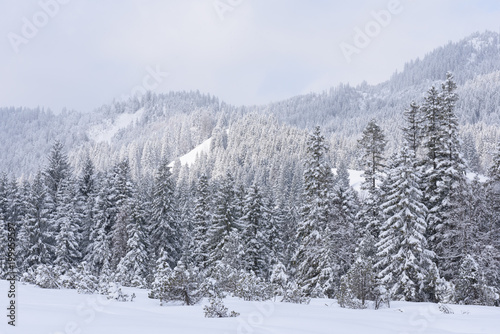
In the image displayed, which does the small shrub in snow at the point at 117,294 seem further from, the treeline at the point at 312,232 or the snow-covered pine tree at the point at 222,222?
the snow-covered pine tree at the point at 222,222

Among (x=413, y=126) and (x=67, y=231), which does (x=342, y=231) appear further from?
(x=67, y=231)

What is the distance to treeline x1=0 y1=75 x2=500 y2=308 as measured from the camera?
13.4 m

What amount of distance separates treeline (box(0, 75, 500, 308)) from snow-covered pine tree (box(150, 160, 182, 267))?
13 centimetres

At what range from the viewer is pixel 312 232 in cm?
2714

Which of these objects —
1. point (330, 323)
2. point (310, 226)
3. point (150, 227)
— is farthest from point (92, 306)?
point (150, 227)

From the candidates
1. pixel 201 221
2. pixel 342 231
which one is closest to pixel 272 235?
pixel 201 221

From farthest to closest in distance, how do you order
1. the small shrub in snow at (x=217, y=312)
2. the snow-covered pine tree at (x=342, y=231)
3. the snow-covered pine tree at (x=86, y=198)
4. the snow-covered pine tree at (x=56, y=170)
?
1. the snow-covered pine tree at (x=56, y=170)
2. the snow-covered pine tree at (x=86, y=198)
3. the snow-covered pine tree at (x=342, y=231)
4. the small shrub in snow at (x=217, y=312)

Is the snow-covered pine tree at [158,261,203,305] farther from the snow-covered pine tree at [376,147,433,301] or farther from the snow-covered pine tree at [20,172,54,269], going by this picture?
the snow-covered pine tree at [20,172,54,269]

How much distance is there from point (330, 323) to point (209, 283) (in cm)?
449

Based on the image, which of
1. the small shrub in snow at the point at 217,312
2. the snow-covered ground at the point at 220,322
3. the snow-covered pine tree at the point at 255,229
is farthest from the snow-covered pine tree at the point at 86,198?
the small shrub in snow at the point at 217,312

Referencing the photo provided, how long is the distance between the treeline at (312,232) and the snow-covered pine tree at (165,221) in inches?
5.2

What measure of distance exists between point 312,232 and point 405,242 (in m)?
6.71

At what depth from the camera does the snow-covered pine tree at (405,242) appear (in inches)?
848

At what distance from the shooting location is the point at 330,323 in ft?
22.7
